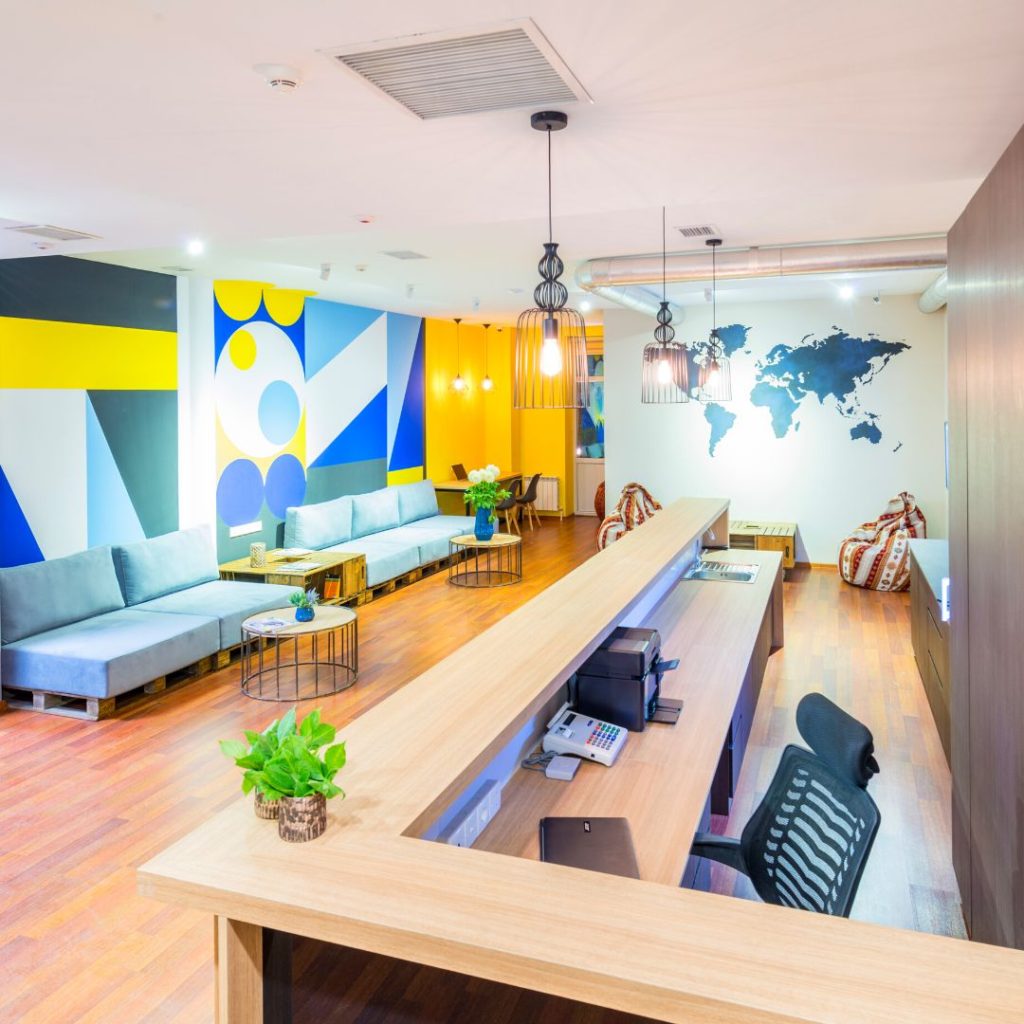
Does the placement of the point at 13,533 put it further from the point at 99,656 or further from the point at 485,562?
the point at 485,562

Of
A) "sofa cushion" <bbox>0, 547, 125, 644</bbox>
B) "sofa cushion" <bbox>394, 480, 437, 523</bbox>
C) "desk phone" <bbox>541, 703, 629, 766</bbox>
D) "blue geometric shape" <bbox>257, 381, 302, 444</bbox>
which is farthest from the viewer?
"sofa cushion" <bbox>394, 480, 437, 523</bbox>

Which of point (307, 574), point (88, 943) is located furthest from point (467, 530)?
point (88, 943)

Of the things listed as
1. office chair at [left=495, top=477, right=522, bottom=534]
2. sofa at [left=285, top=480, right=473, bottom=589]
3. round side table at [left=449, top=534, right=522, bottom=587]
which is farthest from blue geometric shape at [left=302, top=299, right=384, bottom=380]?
office chair at [left=495, top=477, right=522, bottom=534]

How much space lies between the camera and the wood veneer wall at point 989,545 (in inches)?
92.7

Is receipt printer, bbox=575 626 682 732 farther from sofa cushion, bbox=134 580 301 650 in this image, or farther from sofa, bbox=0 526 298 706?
sofa cushion, bbox=134 580 301 650

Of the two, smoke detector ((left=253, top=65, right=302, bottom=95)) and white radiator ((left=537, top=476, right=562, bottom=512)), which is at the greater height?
smoke detector ((left=253, top=65, right=302, bottom=95))

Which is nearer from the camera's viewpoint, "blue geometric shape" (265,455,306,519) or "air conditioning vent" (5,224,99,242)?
"air conditioning vent" (5,224,99,242)

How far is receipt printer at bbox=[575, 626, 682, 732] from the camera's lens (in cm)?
326

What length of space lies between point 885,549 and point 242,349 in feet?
22.1

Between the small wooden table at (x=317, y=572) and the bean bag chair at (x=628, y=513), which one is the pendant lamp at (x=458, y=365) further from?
the small wooden table at (x=317, y=572)

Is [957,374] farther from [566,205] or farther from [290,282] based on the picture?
[290,282]

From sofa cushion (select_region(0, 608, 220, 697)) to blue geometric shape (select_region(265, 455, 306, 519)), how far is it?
2940mm

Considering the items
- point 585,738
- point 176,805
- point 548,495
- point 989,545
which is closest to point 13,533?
point 176,805

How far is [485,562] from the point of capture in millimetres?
11039
